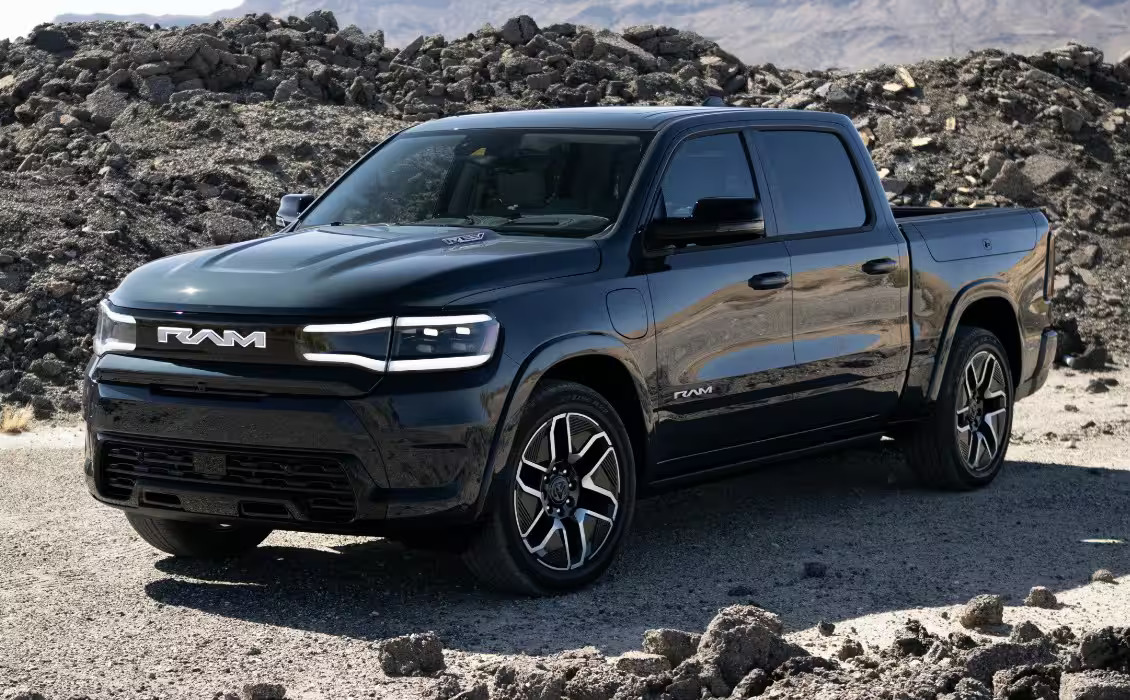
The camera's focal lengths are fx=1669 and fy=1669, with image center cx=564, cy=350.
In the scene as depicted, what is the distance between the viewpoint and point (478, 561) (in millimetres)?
6164

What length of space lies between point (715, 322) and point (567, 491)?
1.07 m

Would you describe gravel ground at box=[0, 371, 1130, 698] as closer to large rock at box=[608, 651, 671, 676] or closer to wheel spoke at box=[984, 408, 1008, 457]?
wheel spoke at box=[984, 408, 1008, 457]

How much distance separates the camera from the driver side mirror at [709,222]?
264 inches

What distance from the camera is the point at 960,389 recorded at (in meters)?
8.71

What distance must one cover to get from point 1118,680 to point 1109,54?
19263 cm

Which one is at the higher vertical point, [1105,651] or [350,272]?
[350,272]

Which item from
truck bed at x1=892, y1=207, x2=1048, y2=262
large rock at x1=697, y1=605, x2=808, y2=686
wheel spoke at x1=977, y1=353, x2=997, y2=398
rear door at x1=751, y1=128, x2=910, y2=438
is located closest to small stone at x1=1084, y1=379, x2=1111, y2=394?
truck bed at x1=892, y1=207, x2=1048, y2=262

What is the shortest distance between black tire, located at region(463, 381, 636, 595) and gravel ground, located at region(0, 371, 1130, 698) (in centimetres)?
13

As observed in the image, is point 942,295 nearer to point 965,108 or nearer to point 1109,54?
point 965,108

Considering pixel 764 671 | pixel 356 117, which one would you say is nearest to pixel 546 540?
pixel 764 671

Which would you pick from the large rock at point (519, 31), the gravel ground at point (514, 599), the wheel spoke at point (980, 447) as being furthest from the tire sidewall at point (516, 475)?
the large rock at point (519, 31)

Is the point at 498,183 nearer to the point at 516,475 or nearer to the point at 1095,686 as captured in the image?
the point at 516,475

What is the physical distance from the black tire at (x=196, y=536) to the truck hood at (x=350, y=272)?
99cm

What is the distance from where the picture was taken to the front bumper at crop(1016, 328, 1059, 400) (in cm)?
938
